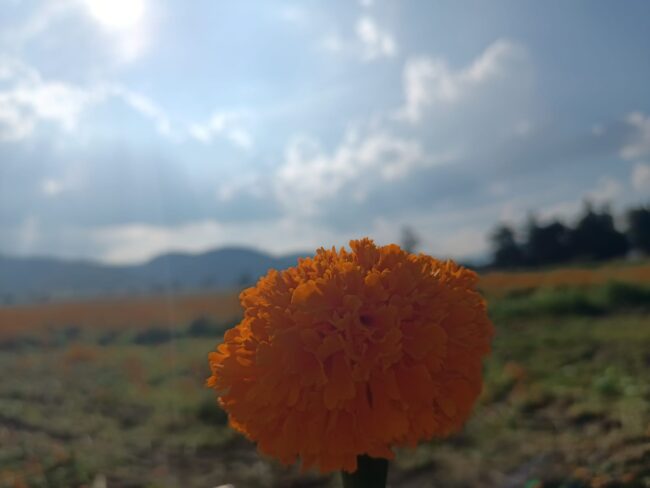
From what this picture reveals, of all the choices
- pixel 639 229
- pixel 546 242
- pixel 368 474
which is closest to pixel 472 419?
pixel 368 474

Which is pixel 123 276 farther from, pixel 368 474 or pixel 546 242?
pixel 368 474

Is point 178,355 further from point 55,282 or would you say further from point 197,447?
point 55,282

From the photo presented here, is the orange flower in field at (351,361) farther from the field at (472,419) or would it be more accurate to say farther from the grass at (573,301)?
the grass at (573,301)

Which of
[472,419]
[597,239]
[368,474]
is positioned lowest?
[472,419]

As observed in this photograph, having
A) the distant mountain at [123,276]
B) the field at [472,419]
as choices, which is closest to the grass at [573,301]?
the field at [472,419]

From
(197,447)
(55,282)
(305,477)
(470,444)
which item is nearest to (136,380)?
(197,447)
